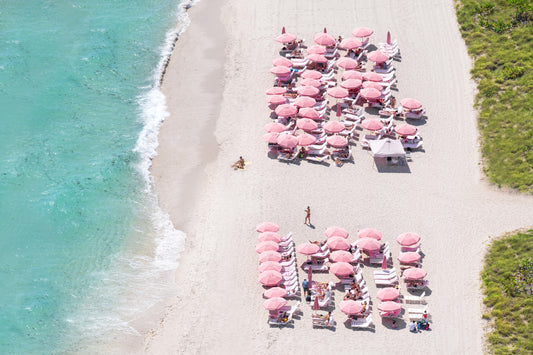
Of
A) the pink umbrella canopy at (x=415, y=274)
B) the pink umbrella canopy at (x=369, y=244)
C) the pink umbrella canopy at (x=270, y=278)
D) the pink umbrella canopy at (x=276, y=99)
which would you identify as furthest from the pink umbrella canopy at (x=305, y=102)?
the pink umbrella canopy at (x=415, y=274)

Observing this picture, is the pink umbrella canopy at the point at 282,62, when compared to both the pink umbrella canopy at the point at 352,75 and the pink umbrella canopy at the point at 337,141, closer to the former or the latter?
the pink umbrella canopy at the point at 352,75

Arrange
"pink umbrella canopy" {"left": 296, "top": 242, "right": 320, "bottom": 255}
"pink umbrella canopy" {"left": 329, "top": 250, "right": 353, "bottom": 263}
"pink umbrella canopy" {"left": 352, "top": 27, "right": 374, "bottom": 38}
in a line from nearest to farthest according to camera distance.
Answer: "pink umbrella canopy" {"left": 329, "top": 250, "right": 353, "bottom": 263} → "pink umbrella canopy" {"left": 296, "top": 242, "right": 320, "bottom": 255} → "pink umbrella canopy" {"left": 352, "top": 27, "right": 374, "bottom": 38}

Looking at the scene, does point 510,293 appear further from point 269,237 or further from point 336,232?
point 269,237

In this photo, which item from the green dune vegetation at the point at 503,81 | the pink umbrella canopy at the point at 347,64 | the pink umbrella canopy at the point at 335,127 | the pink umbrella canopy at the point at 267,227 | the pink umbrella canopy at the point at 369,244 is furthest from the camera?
the pink umbrella canopy at the point at 347,64

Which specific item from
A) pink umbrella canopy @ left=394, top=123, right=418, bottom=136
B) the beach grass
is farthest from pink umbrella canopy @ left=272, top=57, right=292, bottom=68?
the beach grass

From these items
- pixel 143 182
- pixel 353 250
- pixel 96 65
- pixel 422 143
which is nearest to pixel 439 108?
pixel 422 143

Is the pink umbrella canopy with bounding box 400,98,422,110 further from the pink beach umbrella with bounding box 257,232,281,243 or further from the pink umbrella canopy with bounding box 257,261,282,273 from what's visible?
the pink umbrella canopy with bounding box 257,261,282,273

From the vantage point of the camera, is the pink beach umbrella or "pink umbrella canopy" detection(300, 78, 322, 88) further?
"pink umbrella canopy" detection(300, 78, 322, 88)
